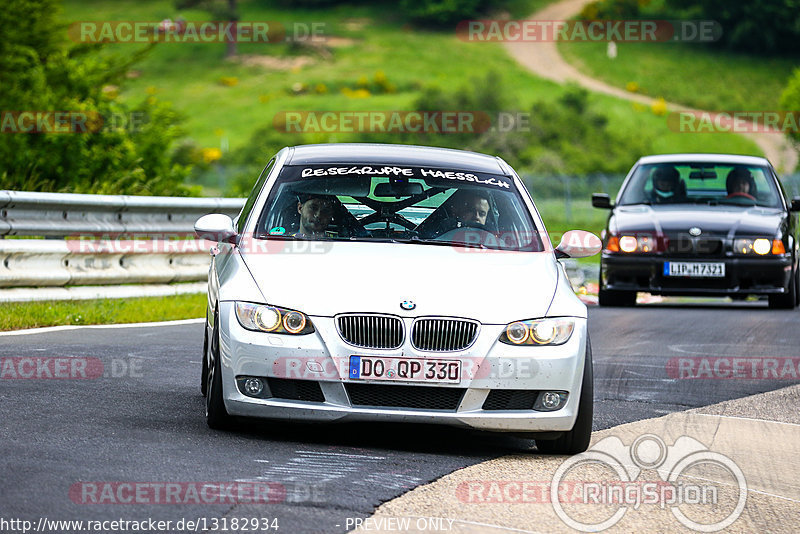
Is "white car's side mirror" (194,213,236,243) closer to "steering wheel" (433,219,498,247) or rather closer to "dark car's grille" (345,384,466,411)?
"steering wheel" (433,219,498,247)

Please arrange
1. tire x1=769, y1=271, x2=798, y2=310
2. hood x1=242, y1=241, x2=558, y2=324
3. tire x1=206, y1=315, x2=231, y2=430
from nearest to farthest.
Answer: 1. hood x1=242, y1=241, x2=558, y2=324
2. tire x1=206, y1=315, x2=231, y2=430
3. tire x1=769, y1=271, x2=798, y2=310

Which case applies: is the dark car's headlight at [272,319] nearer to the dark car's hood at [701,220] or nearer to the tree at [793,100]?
the dark car's hood at [701,220]

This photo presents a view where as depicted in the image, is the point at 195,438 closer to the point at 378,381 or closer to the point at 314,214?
the point at 378,381

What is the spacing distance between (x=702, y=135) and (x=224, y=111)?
1300 inches

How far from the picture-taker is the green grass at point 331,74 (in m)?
92.0

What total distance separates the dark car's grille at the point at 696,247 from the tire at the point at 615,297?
84 centimetres

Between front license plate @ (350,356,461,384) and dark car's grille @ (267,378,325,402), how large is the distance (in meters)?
0.20

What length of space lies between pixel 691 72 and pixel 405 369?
368ft

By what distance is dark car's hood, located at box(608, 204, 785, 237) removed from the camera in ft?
50.0

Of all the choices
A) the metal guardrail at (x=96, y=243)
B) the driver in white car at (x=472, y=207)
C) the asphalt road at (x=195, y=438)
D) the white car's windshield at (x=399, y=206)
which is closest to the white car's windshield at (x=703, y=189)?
the metal guardrail at (x=96, y=243)

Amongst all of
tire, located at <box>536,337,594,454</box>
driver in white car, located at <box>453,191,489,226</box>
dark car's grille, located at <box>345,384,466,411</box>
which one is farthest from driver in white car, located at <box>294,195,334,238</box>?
tire, located at <box>536,337,594,454</box>

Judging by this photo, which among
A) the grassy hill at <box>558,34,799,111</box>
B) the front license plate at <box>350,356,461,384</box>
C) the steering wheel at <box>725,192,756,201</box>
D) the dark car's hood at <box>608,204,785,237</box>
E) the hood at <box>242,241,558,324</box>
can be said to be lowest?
the grassy hill at <box>558,34,799,111</box>

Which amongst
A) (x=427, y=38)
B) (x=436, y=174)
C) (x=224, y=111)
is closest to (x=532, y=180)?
(x=436, y=174)

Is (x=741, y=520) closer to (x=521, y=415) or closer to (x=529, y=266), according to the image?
(x=521, y=415)
